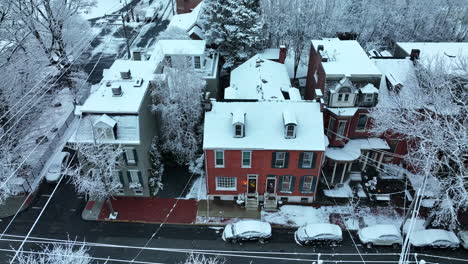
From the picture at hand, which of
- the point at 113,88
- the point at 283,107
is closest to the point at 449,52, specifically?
the point at 283,107

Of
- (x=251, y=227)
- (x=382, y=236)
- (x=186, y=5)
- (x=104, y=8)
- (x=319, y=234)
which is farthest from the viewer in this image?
(x=104, y=8)

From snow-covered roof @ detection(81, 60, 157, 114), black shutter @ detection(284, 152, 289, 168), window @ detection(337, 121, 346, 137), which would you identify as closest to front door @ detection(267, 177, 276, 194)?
black shutter @ detection(284, 152, 289, 168)

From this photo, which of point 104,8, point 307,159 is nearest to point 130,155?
point 307,159

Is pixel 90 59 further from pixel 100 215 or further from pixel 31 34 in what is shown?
pixel 100 215

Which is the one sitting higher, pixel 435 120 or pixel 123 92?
pixel 123 92

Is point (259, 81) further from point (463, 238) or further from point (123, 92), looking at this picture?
point (463, 238)

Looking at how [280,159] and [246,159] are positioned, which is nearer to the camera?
[280,159]

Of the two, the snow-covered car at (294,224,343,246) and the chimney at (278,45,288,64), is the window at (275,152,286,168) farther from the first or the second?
the chimney at (278,45,288,64)
